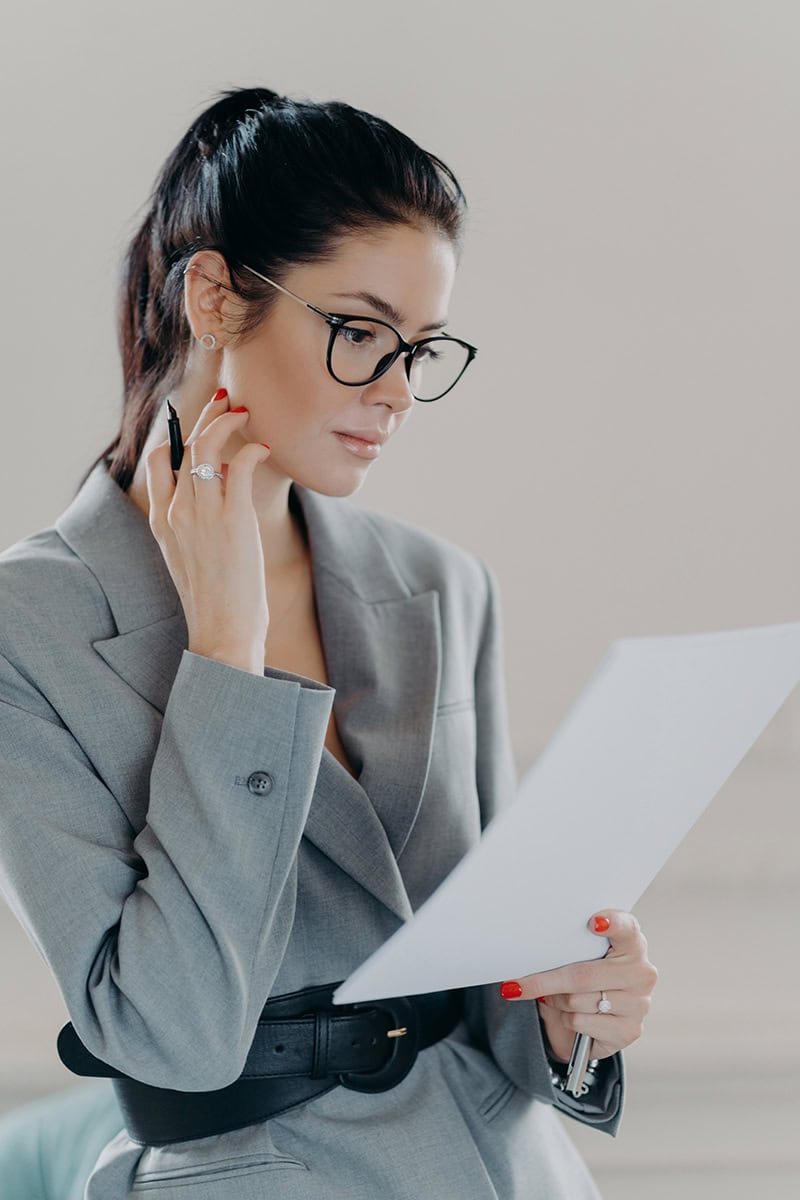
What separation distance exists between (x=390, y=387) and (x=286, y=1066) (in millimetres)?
660

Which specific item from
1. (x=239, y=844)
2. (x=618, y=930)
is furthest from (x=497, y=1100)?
(x=239, y=844)

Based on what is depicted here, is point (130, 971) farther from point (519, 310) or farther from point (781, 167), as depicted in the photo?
point (781, 167)

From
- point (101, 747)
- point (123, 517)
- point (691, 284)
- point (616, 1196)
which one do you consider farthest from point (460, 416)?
point (616, 1196)

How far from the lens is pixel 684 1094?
1.94 meters

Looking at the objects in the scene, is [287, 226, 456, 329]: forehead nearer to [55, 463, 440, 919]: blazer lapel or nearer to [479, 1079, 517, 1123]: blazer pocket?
[55, 463, 440, 919]: blazer lapel

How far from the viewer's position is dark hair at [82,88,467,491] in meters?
1.18

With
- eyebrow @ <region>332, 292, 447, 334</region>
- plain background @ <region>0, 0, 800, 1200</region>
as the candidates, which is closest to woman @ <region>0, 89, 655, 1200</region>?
eyebrow @ <region>332, 292, 447, 334</region>

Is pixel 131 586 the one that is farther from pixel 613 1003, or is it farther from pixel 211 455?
pixel 613 1003

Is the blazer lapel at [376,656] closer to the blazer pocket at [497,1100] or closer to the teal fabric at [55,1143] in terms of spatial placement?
the blazer pocket at [497,1100]

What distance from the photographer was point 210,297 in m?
1.23

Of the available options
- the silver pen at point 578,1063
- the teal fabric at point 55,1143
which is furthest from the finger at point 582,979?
the teal fabric at point 55,1143

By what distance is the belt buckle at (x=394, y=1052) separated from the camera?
119 centimetres

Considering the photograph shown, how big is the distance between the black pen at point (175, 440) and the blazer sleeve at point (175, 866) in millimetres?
229

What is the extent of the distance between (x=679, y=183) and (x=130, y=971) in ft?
4.78
